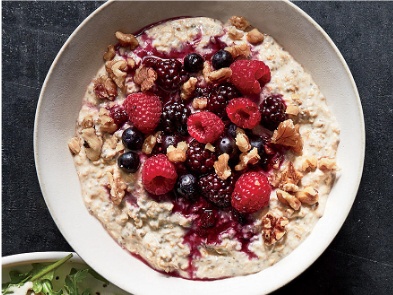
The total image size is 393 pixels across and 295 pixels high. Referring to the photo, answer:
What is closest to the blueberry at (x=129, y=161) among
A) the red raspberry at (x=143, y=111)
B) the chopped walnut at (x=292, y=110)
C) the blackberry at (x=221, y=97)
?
the red raspberry at (x=143, y=111)

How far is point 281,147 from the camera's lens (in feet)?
6.60

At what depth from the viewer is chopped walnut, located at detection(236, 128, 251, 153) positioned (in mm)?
1880

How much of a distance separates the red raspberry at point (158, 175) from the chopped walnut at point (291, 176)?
0.60m

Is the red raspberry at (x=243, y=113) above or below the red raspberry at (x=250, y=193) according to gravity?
above

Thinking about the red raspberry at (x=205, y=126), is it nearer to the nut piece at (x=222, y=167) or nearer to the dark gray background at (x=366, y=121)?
the nut piece at (x=222, y=167)

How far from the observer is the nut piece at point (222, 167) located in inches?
73.1

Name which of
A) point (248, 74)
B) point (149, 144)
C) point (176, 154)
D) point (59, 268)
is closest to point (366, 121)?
point (248, 74)

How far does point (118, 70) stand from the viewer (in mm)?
1983

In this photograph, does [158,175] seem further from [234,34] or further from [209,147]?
[234,34]

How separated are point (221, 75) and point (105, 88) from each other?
67 centimetres

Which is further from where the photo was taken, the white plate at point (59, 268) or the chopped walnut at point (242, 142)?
the white plate at point (59, 268)

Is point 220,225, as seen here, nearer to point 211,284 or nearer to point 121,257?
point 211,284

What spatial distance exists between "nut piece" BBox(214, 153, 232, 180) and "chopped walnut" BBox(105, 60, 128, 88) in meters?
0.69

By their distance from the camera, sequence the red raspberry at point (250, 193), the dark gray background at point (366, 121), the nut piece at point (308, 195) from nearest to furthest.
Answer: the red raspberry at point (250, 193)
the nut piece at point (308, 195)
the dark gray background at point (366, 121)
